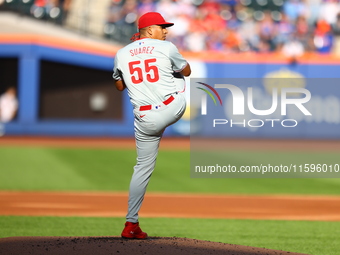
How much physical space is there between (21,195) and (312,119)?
1345 centimetres

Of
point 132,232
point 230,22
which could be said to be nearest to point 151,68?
point 132,232

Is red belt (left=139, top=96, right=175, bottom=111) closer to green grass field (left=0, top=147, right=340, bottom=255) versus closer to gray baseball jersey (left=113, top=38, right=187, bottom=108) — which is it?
gray baseball jersey (left=113, top=38, right=187, bottom=108)

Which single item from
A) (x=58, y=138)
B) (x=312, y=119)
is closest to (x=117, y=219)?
(x=58, y=138)

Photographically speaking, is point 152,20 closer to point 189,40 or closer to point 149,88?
point 149,88

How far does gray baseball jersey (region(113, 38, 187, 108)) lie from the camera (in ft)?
15.1

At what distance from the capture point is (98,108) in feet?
73.8

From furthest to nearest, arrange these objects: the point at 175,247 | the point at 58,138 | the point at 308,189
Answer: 1. the point at 58,138
2. the point at 308,189
3. the point at 175,247

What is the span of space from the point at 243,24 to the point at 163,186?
38.4 ft

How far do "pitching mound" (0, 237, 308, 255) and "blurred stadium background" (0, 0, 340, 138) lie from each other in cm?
1596

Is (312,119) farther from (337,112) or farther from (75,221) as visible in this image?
(75,221)

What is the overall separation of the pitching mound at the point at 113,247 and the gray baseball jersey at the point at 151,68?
3.30ft

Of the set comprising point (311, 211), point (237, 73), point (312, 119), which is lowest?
point (311, 211)

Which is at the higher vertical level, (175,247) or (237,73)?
(237,73)

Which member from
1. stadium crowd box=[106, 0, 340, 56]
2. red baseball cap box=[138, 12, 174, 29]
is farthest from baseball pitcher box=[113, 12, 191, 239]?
A: stadium crowd box=[106, 0, 340, 56]
